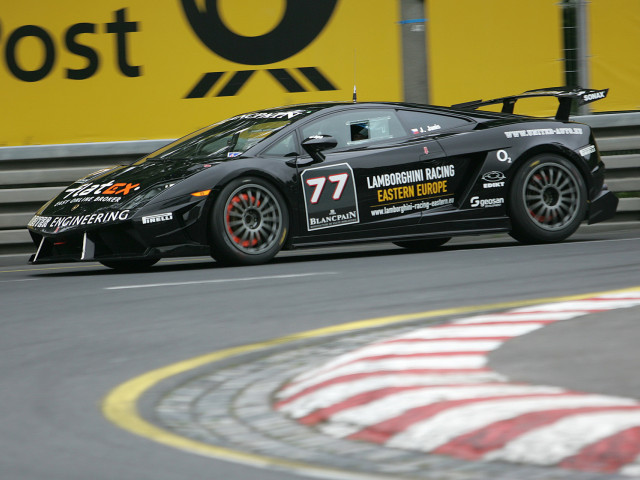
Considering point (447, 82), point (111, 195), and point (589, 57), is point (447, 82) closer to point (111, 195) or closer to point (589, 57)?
point (589, 57)

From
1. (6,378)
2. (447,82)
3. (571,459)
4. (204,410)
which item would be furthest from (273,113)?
(571,459)

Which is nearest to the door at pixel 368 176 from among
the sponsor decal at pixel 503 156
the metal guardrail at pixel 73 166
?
the sponsor decal at pixel 503 156

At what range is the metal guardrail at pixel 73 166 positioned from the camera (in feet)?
36.3

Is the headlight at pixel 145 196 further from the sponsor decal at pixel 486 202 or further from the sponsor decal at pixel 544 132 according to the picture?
the sponsor decal at pixel 544 132

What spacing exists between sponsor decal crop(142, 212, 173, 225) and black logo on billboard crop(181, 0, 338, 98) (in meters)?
3.33

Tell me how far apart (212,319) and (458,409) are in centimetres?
269

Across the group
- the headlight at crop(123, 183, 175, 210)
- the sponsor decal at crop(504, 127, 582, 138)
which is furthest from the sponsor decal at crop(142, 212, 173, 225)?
the sponsor decal at crop(504, 127, 582, 138)

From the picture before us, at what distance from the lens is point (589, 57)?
12125 mm

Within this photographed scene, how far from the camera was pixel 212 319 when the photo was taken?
6.39 m

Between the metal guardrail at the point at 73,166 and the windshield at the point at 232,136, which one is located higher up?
the windshield at the point at 232,136

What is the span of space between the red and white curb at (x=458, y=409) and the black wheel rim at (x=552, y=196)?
4.84 meters

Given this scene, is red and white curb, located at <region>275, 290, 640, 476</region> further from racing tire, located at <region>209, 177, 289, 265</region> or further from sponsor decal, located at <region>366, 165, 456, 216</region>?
sponsor decal, located at <region>366, 165, 456, 216</region>

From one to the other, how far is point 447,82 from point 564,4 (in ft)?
4.66

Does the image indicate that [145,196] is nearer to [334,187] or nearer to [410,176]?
[334,187]
